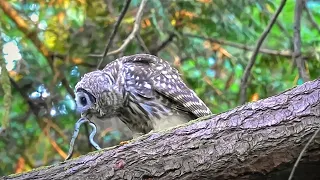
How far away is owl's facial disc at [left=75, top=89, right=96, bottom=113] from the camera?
3490mm

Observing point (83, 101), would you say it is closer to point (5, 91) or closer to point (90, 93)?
point (90, 93)

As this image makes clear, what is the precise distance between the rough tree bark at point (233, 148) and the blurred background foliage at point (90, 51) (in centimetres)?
182

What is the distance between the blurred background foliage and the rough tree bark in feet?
5.97

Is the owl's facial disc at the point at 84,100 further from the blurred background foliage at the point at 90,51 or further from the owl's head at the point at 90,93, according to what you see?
the blurred background foliage at the point at 90,51

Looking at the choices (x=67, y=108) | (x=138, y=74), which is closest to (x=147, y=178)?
(x=138, y=74)

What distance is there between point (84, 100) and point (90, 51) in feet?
3.92

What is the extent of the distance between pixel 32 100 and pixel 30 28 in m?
0.50

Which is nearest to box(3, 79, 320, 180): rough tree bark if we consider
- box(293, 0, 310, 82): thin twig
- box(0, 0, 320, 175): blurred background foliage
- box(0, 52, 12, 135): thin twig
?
box(0, 52, 12, 135): thin twig

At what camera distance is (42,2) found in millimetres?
4641

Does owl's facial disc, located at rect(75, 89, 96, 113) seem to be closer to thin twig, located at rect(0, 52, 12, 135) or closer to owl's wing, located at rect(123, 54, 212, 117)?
owl's wing, located at rect(123, 54, 212, 117)

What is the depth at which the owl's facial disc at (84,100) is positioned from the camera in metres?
3.49

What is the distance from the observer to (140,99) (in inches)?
137

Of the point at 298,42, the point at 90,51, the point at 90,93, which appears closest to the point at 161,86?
the point at 90,93

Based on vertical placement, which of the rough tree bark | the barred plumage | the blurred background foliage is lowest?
the rough tree bark
